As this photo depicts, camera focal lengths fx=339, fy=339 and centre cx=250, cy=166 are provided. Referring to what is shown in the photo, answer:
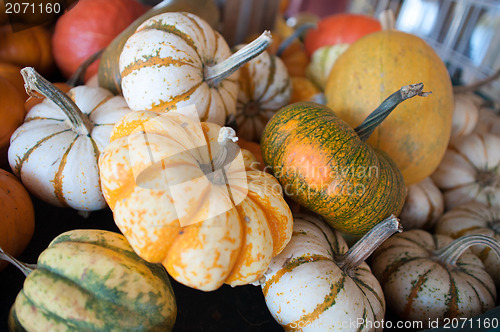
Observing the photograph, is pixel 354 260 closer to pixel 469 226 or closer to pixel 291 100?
pixel 469 226

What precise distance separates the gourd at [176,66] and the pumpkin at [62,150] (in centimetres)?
12

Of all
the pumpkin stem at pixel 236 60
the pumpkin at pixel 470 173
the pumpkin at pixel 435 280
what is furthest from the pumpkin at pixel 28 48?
the pumpkin at pixel 470 173

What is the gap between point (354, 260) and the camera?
32.1 inches

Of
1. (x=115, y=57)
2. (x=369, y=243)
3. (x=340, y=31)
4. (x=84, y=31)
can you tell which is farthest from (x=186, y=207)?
(x=340, y=31)

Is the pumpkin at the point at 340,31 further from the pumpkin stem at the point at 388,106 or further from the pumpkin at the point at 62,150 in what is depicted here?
the pumpkin at the point at 62,150

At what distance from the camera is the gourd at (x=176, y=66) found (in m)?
0.83

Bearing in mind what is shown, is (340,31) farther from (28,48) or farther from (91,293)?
(91,293)

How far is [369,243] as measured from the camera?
785 mm

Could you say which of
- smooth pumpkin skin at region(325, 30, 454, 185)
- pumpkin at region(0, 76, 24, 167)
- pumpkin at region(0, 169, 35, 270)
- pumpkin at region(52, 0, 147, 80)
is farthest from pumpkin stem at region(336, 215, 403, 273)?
pumpkin at region(52, 0, 147, 80)

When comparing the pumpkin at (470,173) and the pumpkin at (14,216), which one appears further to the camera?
the pumpkin at (470,173)

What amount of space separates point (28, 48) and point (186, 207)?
1.07 m

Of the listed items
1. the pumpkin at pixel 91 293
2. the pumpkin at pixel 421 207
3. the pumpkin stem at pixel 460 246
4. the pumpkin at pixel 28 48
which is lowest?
the pumpkin at pixel 421 207

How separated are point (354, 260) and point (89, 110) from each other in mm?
780

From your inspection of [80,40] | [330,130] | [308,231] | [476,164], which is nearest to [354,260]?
[308,231]
